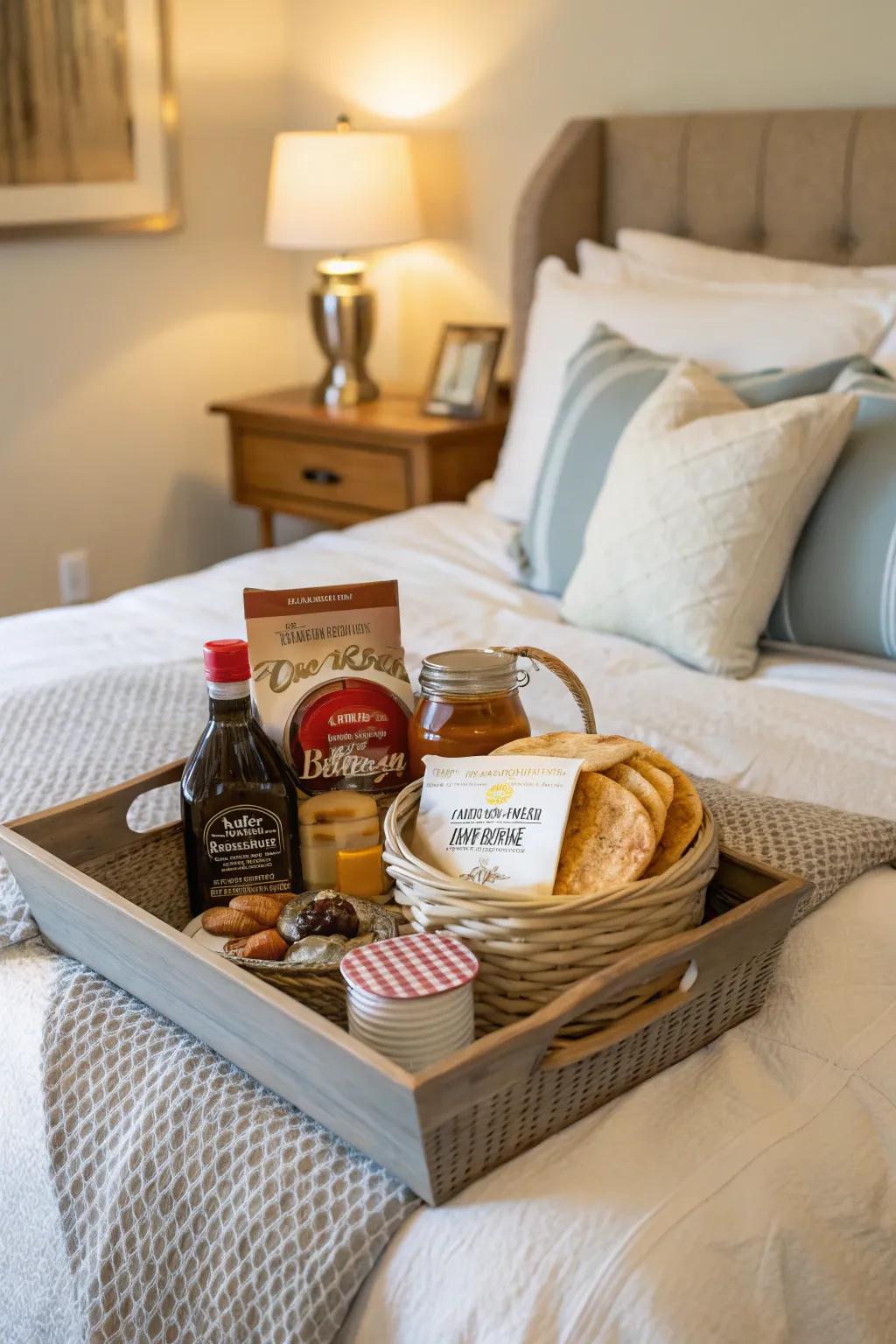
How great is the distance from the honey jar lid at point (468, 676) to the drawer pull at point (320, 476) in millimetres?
1883

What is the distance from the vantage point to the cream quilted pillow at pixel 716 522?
171 cm

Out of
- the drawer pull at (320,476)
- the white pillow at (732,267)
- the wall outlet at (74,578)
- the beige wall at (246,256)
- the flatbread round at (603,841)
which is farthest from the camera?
the wall outlet at (74,578)

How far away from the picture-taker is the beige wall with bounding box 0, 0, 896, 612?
2734mm

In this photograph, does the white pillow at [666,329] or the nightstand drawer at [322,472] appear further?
the nightstand drawer at [322,472]

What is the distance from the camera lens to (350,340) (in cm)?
299

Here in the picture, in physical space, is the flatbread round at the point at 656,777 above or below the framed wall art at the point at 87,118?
below

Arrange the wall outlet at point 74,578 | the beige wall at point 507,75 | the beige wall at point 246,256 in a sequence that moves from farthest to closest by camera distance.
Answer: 1. the wall outlet at point 74,578
2. the beige wall at point 246,256
3. the beige wall at point 507,75

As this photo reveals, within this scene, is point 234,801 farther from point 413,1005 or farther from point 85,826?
point 413,1005

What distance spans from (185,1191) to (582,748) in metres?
0.40

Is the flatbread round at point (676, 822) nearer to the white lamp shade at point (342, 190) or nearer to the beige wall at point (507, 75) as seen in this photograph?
the beige wall at point (507, 75)

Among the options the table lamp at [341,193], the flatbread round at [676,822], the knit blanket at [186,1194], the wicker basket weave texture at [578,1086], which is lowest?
the knit blanket at [186,1194]

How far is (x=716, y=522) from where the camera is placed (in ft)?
5.64

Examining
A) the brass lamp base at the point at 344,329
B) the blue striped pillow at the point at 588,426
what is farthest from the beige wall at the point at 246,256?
the blue striped pillow at the point at 588,426

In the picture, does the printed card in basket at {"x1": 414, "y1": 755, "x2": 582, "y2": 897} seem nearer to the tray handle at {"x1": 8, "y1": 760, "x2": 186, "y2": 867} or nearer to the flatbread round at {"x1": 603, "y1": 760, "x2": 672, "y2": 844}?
the flatbread round at {"x1": 603, "y1": 760, "x2": 672, "y2": 844}
